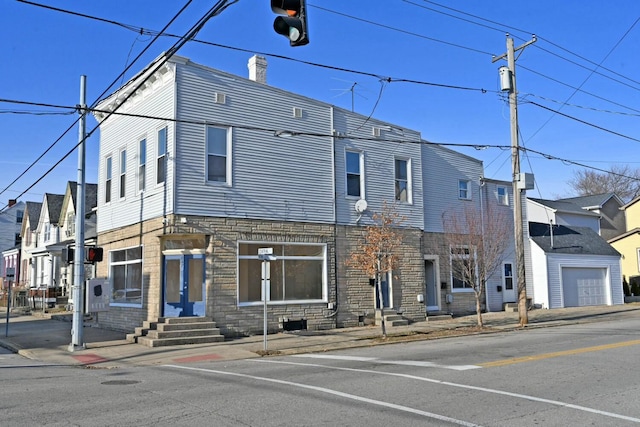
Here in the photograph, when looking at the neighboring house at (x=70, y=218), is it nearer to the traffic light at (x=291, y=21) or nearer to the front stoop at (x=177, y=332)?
the front stoop at (x=177, y=332)

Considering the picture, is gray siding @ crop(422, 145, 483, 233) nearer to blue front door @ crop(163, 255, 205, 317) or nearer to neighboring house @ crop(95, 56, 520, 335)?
neighboring house @ crop(95, 56, 520, 335)

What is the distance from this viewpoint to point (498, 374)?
1048 cm

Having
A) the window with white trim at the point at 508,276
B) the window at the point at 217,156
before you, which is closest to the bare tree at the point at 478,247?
the window with white trim at the point at 508,276

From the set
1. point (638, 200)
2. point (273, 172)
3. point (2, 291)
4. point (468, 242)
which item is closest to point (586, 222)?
point (638, 200)

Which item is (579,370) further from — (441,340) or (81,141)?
(81,141)

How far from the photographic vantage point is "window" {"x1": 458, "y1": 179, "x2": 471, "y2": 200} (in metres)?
27.0

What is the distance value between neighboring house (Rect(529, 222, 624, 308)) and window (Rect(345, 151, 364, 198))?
12.0m

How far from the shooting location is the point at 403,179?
79.4 ft

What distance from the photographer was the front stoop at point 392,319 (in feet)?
71.7

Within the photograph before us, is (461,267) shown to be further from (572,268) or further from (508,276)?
(572,268)

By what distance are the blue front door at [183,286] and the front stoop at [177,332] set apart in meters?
0.60

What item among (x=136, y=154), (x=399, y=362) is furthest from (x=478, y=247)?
(x=136, y=154)

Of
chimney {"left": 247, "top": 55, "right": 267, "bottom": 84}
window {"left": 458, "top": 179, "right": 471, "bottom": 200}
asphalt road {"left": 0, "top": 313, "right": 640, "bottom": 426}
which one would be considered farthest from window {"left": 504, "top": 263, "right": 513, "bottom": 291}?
chimney {"left": 247, "top": 55, "right": 267, "bottom": 84}

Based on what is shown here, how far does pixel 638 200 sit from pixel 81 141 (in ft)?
136
